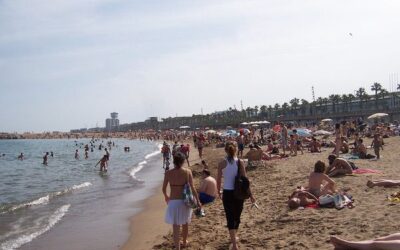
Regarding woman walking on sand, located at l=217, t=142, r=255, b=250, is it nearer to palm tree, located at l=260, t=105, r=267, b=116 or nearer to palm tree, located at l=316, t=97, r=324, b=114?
palm tree, located at l=316, t=97, r=324, b=114

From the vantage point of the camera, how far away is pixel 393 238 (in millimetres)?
4887

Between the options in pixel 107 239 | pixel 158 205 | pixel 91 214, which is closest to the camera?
pixel 107 239

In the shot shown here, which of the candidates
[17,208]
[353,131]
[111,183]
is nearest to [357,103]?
[353,131]

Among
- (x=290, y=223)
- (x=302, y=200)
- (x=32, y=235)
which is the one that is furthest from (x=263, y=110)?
(x=290, y=223)

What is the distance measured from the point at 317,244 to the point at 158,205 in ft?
26.8

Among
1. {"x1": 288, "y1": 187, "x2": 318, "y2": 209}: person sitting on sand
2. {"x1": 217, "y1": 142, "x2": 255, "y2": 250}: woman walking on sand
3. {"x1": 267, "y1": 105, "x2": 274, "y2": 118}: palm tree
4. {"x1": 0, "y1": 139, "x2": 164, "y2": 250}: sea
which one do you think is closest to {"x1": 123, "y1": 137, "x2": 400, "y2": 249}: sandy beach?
{"x1": 288, "y1": 187, "x2": 318, "y2": 209}: person sitting on sand

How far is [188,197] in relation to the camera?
233 inches

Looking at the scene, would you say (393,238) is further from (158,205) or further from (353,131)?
(353,131)

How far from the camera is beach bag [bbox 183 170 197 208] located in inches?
233

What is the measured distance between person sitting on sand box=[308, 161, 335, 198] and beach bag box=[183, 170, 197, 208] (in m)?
3.41

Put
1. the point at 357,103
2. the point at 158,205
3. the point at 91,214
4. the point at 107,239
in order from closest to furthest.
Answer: the point at 107,239 → the point at 91,214 → the point at 158,205 → the point at 357,103

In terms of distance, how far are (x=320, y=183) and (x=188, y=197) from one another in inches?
142

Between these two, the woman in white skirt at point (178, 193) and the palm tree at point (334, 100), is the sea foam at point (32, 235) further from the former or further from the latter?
the palm tree at point (334, 100)

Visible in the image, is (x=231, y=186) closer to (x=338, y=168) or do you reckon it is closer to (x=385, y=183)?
(x=385, y=183)
